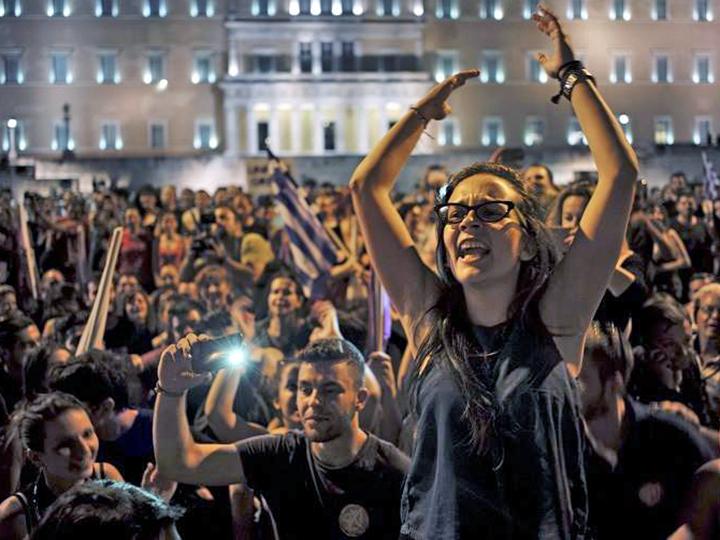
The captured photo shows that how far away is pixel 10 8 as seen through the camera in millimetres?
55875

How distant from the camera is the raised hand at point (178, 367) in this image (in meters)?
3.00

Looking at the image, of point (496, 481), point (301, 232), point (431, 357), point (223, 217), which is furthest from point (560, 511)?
point (223, 217)

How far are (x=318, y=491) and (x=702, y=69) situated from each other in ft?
190

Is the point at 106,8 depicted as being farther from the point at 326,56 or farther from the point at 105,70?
the point at 326,56

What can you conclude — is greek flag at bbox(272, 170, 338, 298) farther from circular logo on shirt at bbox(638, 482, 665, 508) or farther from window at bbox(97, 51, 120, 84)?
window at bbox(97, 51, 120, 84)

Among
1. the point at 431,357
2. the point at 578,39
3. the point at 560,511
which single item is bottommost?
the point at 560,511

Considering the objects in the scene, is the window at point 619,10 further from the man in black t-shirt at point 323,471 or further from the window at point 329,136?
the man in black t-shirt at point 323,471

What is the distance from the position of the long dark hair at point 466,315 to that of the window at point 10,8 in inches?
2183

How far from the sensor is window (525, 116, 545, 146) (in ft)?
186

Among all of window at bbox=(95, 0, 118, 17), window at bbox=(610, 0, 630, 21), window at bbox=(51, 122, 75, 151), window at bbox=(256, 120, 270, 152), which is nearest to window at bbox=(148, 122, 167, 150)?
window at bbox=(51, 122, 75, 151)

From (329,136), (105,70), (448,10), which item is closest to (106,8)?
(105,70)

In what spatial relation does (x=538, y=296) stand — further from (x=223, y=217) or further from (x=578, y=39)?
(x=578, y=39)

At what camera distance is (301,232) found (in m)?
8.77

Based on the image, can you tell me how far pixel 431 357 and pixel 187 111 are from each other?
54480 mm
